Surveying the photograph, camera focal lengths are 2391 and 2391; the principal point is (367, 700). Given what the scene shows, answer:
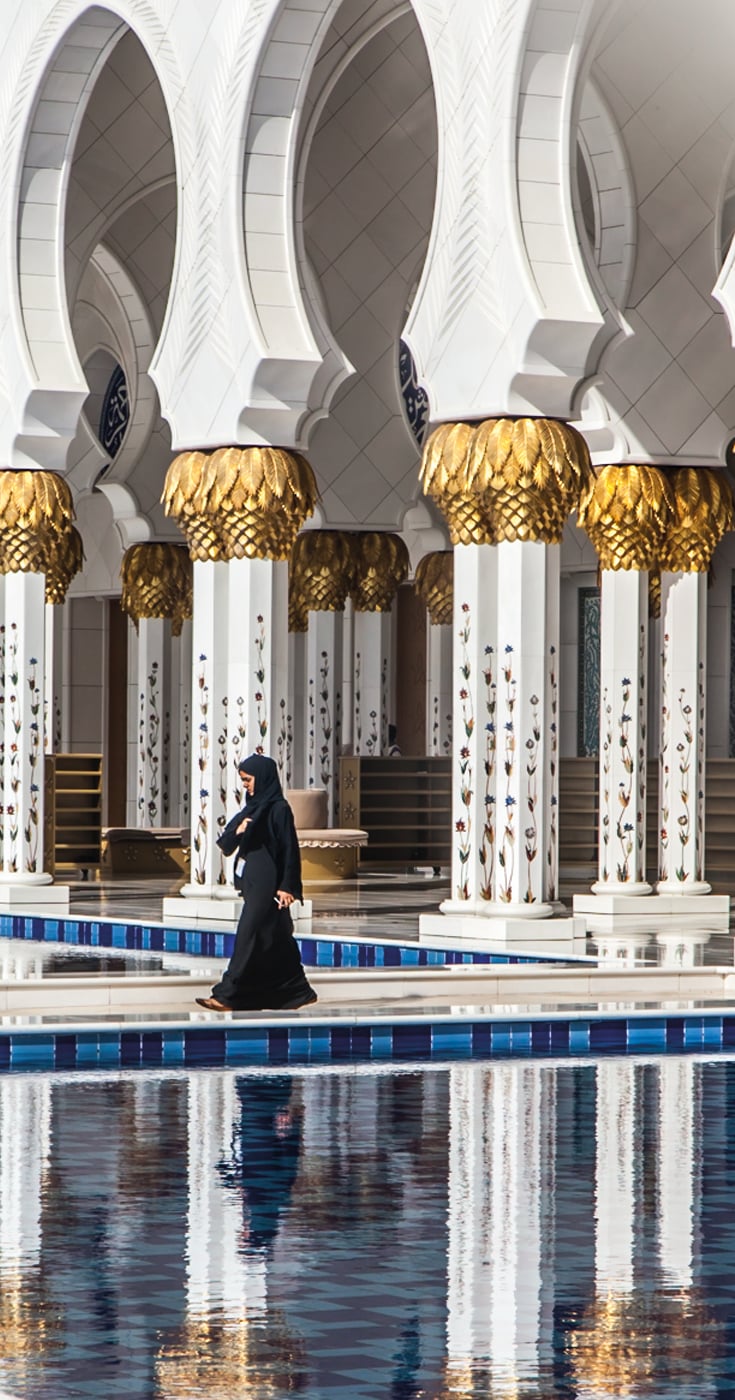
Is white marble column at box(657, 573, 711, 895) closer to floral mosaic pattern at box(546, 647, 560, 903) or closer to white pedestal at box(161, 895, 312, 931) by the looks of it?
white pedestal at box(161, 895, 312, 931)

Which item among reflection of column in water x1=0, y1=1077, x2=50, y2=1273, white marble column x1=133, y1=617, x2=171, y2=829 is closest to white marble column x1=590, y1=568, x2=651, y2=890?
reflection of column in water x1=0, y1=1077, x2=50, y2=1273

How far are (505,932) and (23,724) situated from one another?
3.08 meters

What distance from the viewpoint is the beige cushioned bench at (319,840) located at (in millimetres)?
11211

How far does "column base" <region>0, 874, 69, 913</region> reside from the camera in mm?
9711

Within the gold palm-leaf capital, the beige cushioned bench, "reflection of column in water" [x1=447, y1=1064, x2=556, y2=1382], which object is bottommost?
"reflection of column in water" [x1=447, y1=1064, x2=556, y2=1382]

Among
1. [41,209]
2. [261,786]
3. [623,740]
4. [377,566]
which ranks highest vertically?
[41,209]

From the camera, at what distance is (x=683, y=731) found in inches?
364

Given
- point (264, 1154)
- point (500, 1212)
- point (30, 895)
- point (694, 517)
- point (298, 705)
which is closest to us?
point (500, 1212)

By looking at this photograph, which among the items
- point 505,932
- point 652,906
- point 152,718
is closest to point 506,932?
point 505,932

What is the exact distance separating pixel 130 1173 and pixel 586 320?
3.97m

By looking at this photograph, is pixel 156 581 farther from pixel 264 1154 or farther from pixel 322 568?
pixel 264 1154

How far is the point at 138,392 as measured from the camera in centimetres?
1298

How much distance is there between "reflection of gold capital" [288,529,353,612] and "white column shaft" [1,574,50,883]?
2939 mm

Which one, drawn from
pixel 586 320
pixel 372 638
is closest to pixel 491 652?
pixel 586 320
